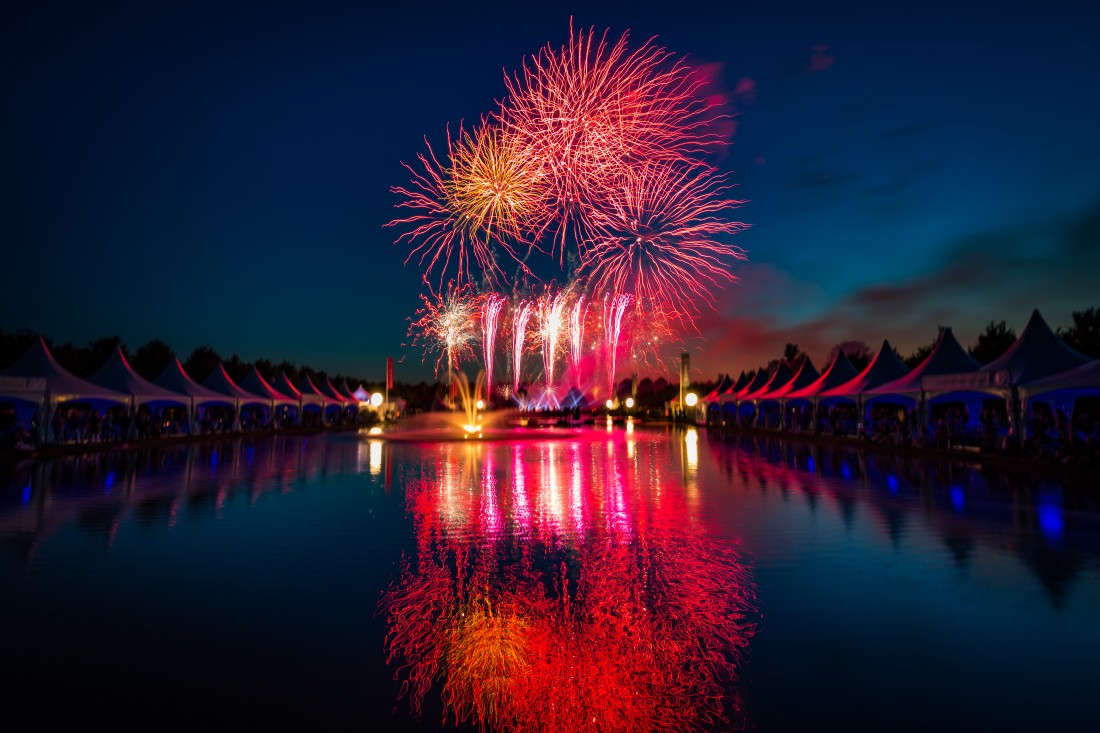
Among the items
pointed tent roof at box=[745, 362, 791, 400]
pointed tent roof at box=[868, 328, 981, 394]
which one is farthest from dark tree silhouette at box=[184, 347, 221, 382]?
pointed tent roof at box=[868, 328, 981, 394]

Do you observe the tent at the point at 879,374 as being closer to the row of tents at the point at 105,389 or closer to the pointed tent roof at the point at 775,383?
the pointed tent roof at the point at 775,383

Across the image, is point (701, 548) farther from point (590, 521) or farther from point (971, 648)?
point (971, 648)

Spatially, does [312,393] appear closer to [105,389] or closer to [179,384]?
[179,384]

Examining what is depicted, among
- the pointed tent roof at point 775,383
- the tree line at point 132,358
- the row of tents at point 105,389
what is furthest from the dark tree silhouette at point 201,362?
the pointed tent roof at point 775,383

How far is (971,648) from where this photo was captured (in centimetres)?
488

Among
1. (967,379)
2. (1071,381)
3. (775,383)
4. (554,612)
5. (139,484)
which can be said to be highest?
(775,383)

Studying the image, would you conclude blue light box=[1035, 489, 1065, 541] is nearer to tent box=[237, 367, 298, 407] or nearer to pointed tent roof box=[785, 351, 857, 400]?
pointed tent roof box=[785, 351, 857, 400]

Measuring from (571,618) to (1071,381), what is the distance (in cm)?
1996

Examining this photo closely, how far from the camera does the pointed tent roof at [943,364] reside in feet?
82.9

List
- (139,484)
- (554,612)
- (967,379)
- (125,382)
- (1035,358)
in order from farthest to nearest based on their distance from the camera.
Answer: (125,382)
(967,379)
(1035,358)
(139,484)
(554,612)

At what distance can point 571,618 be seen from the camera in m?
5.51

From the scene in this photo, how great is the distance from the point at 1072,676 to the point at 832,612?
169 centimetres

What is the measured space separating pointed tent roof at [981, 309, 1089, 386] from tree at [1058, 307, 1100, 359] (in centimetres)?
3142

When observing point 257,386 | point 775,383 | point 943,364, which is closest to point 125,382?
point 257,386
